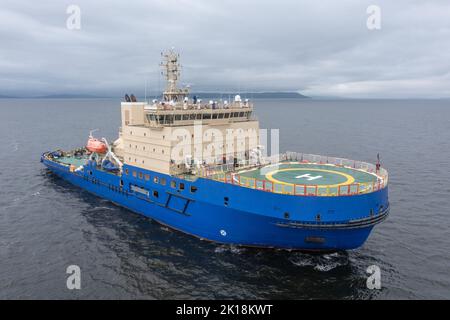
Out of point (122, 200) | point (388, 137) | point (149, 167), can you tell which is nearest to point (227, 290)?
point (149, 167)

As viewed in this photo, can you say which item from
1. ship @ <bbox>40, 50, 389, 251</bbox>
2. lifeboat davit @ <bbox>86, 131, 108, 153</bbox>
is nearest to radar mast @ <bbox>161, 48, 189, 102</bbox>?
ship @ <bbox>40, 50, 389, 251</bbox>

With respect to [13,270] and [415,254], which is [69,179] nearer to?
[13,270]

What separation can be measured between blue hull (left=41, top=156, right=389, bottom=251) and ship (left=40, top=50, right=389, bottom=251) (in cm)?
7

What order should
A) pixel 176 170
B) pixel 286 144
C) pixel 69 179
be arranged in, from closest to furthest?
pixel 176 170 → pixel 69 179 → pixel 286 144

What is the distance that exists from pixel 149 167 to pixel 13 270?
12350mm

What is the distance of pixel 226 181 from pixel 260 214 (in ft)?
11.3

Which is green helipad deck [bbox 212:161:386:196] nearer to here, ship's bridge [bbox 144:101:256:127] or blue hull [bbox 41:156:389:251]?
blue hull [bbox 41:156:389:251]

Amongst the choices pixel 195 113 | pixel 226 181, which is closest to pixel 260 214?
pixel 226 181

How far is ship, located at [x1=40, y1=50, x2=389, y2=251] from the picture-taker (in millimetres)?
22938

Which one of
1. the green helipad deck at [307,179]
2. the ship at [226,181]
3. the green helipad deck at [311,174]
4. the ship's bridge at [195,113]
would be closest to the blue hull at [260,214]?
the ship at [226,181]

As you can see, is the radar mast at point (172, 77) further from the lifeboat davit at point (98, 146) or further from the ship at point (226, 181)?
the lifeboat davit at point (98, 146)

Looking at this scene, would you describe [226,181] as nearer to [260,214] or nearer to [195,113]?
[260,214]

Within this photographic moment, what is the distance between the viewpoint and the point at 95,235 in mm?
29750
